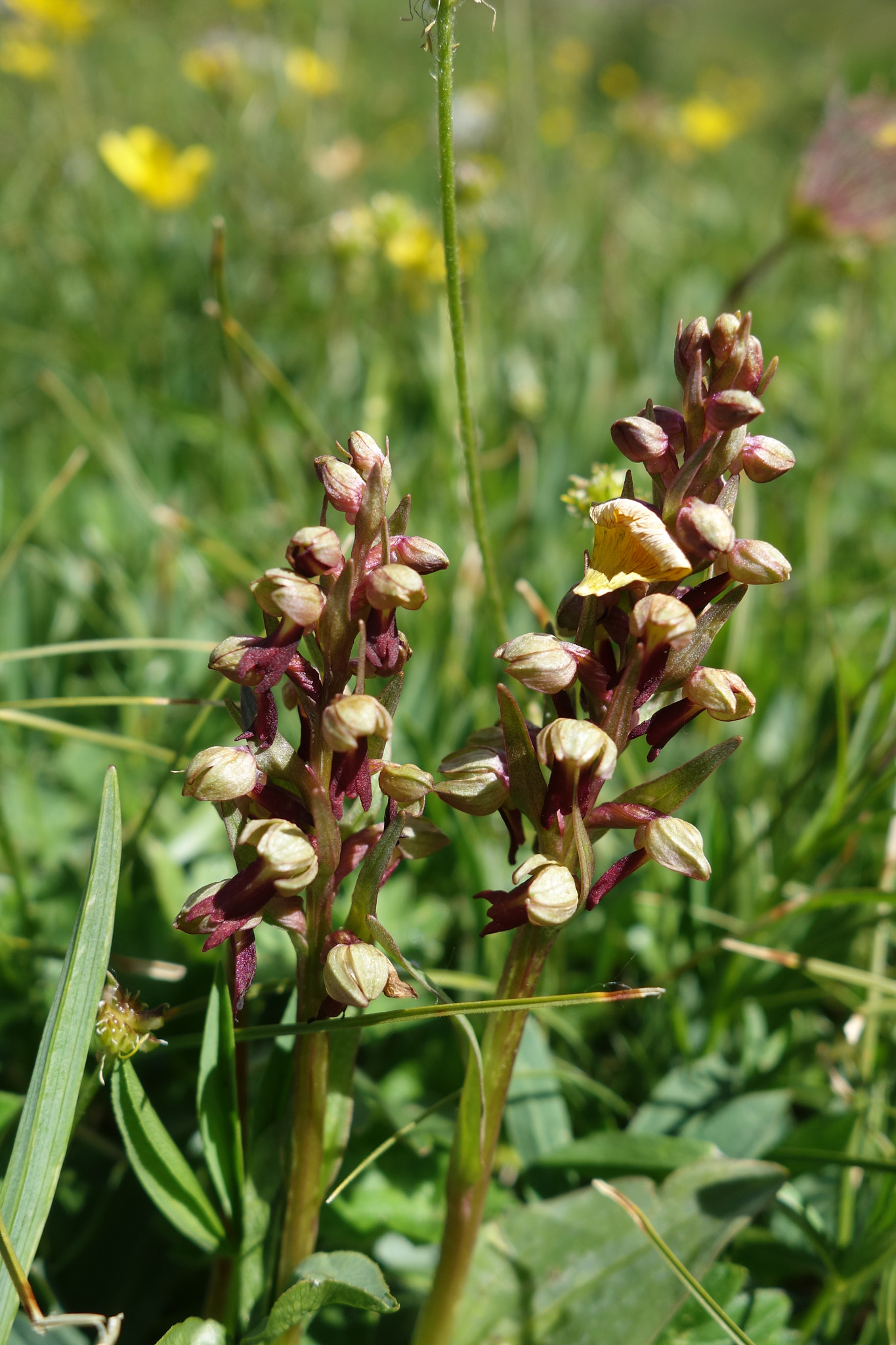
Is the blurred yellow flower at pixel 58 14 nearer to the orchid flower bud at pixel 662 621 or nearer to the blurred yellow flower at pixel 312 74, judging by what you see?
the blurred yellow flower at pixel 312 74

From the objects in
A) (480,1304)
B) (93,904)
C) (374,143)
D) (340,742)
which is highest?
(374,143)

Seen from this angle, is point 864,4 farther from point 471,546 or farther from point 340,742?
point 340,742

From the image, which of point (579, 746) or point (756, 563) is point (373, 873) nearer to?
point (579, 746)

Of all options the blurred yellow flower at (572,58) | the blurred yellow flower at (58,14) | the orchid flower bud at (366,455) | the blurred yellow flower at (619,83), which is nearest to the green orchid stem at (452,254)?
the orchid flower bud at (366,455)

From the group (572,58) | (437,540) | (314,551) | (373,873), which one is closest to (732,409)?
(314,551)

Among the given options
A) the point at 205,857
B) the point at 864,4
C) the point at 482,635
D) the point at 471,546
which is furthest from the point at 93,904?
the point at 864,4

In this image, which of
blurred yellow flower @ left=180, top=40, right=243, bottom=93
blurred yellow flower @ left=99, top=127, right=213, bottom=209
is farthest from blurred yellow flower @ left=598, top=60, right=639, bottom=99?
blurred yellow flower @ left=99, top=127, right=213, bottom=209
